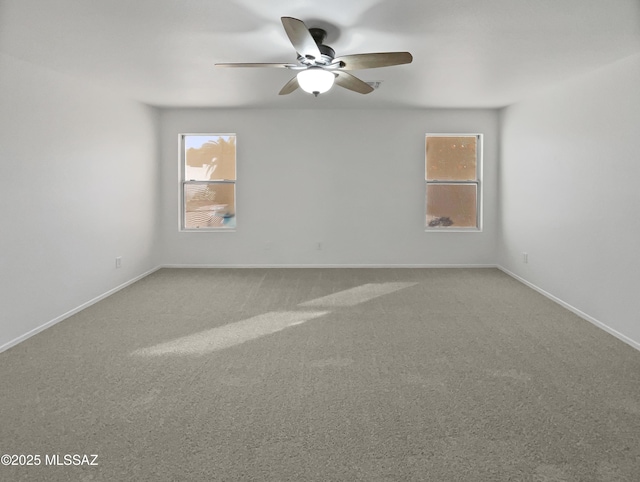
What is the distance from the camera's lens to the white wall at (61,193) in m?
3.13

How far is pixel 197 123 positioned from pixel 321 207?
7.02 ft

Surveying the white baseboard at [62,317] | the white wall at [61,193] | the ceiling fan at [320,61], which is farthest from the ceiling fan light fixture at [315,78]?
the white baseboard at [62,317]

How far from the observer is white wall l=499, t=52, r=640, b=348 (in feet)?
10.6

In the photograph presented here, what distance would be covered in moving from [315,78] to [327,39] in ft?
0.92

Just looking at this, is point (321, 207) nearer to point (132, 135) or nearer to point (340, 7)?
point (132, 135)

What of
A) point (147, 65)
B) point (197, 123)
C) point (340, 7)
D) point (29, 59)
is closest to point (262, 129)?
point (197, 123)

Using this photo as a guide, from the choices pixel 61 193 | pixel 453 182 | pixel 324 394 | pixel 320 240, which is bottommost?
pixel 324 394

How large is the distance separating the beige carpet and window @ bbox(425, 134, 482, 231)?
2185mm

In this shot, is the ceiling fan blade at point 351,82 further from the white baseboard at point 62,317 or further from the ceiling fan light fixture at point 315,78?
the white baseboard at point 62,317

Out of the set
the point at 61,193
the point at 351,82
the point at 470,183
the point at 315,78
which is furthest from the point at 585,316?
the point at 61,193

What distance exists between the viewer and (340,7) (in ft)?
7.82

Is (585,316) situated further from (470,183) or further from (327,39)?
(327,39)

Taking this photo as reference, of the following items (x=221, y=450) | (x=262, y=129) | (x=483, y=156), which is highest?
(x=262, y=129)

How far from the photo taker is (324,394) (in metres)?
2.37
